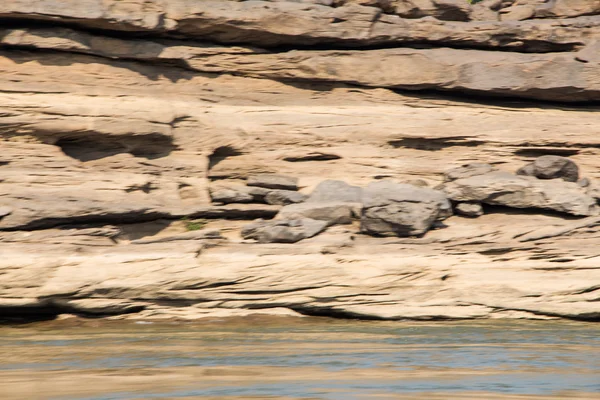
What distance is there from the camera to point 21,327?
11.9 metres

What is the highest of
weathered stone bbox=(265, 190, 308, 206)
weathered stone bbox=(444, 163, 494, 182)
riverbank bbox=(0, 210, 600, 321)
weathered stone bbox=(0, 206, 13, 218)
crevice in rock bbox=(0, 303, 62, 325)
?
weathered stone bbox=(0, 206, 13, 218)

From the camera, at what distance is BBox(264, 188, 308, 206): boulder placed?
1489cm

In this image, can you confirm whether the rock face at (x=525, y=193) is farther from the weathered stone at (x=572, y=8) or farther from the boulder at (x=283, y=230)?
the weathered stone at (x=572, y=8)

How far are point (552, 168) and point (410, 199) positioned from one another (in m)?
3.37

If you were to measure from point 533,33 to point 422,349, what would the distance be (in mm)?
9399

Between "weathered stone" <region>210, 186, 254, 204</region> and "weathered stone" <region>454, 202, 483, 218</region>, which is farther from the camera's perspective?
"weathered stone" <region>210, 186, 254, 204</region>

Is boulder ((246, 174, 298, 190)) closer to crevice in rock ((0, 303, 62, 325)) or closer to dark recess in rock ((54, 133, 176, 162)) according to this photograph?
dark recess in rock ((54, 133, 176, 162))

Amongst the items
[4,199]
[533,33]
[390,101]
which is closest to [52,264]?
[4,199]

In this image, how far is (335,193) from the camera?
48.5 feet

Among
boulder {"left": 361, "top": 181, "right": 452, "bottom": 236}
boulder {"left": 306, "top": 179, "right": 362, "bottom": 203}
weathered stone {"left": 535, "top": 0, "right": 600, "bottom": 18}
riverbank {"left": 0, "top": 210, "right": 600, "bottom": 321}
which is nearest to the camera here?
riverbank {"left": 0, "top": 210, "right": 600, "bottom": 321}

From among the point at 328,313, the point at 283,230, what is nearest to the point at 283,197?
the point at 283,230

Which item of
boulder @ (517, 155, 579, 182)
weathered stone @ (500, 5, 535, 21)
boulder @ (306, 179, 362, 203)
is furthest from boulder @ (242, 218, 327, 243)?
weathered stone @ (500, 5, 535, 21)

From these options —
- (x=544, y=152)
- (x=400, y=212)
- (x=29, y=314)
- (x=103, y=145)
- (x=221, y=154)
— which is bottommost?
(x=29, y=314)

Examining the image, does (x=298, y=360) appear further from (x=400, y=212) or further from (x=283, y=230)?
(x=400, y=212)
